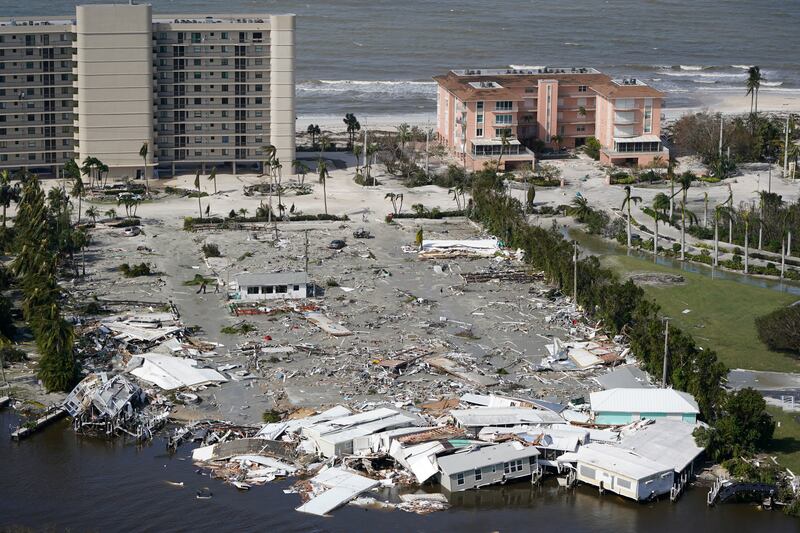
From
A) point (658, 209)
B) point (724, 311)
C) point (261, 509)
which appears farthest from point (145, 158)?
point (261, 509)

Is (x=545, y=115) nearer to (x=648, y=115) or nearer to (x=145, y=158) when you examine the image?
(x=648, y=115)

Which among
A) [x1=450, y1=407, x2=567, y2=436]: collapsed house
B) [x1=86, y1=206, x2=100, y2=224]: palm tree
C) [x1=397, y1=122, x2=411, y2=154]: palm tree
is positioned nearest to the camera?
[x1=450, y1=407, x2=567, y2=436]: collapsed house

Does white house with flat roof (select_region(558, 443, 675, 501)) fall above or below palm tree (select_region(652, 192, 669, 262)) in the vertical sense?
below

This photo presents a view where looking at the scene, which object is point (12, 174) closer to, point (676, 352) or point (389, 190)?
point (389, 190)

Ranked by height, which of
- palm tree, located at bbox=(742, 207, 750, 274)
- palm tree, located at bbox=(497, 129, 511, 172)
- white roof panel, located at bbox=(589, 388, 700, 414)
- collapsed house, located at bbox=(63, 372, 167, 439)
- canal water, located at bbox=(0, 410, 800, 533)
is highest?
palm tree, located at bbox=(497, 129, 511, 172)

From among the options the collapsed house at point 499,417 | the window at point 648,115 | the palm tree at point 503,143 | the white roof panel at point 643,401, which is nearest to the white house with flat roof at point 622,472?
the collapsed house at point 499,417

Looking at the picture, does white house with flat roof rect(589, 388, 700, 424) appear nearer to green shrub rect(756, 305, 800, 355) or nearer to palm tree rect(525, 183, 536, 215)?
green shrub rect(756, 305, 800, 355)

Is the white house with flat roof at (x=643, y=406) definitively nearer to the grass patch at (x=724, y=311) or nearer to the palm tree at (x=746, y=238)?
the grass patch at (x=724, y=311)

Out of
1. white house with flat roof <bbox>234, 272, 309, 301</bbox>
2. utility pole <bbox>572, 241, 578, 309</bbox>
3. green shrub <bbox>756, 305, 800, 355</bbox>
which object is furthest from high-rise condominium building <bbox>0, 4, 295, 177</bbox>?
green shrub <bbox>756, 305, 800, 355</bbox>
